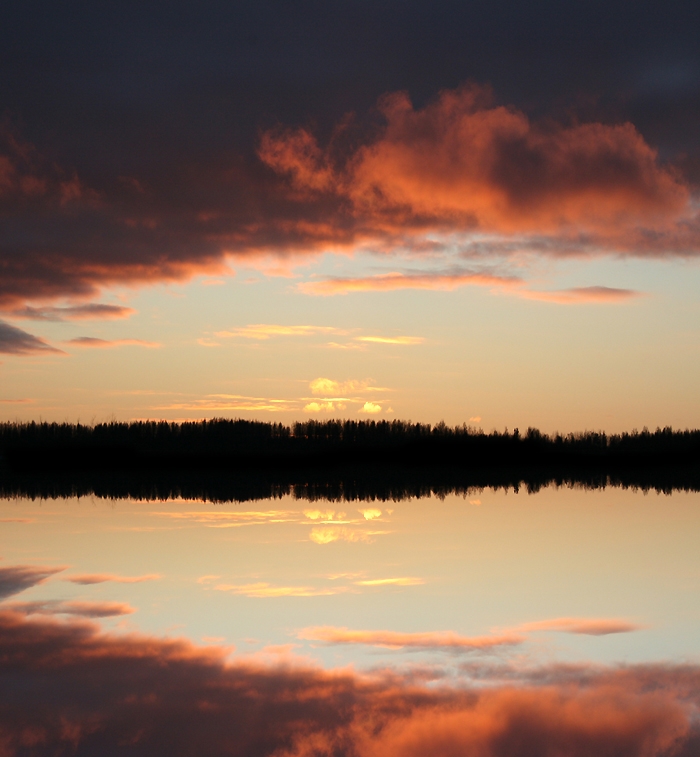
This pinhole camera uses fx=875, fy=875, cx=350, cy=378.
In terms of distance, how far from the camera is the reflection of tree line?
100ft

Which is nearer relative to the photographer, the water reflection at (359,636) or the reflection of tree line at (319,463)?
the water reflection at (359,636)

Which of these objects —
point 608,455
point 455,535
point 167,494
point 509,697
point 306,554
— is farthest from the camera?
point 608,455

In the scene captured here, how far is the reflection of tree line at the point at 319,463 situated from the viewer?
100 feet

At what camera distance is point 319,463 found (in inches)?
2019

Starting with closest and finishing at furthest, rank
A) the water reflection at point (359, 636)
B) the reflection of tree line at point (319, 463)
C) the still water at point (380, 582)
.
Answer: the water reflection at point (359, 636)
the still water at point (380, 582)
the reflection of tree line at point (319, 463)

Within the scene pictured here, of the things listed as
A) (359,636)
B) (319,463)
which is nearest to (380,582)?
(359,636)

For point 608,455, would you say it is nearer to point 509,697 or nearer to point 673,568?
point 673,568

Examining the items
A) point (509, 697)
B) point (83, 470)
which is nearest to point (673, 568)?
point (509, 697)

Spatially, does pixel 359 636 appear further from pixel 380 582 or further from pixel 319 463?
pixel 319 463

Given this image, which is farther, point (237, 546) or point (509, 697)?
point (237, 546)

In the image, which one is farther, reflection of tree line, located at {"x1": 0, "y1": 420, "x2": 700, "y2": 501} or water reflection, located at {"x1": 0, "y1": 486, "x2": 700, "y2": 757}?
reflection of tree line, located at {"x1": 0, "y1": 420, "x2": 700, "y2": 501}

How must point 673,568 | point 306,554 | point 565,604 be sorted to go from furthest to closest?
1. point 306,554
2. point 673,568
3. point 565,604

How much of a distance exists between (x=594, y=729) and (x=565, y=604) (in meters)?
4.36

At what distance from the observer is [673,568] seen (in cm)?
1376
